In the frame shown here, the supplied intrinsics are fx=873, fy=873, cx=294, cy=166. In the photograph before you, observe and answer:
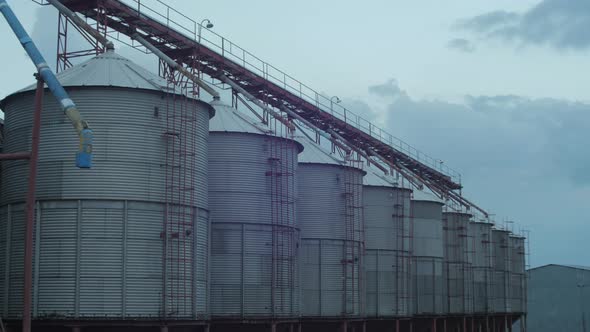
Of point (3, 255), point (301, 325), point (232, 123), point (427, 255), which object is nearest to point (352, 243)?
point (301, 325)

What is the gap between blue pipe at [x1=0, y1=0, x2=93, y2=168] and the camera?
94.3 ft

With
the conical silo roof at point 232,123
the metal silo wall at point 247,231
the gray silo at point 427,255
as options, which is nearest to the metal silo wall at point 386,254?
the gray silo at point 427,255

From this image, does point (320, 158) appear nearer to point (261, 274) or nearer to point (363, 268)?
point (363, 268)

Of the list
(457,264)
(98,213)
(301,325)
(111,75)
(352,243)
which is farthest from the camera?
(457,264)

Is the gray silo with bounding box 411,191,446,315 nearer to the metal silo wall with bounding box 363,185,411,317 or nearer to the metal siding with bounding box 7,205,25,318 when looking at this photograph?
the metal silo wall with bounding box 363,185,411,317

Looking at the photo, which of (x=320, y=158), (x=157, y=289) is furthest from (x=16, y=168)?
(x=320, y=158)

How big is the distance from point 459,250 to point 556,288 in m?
33.8

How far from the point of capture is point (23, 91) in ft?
113

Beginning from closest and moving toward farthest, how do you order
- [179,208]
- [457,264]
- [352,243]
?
[179,208] → [352,243] → [457,264]

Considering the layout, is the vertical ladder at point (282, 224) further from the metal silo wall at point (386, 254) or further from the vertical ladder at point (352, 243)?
the metal silo wall at point (386, 254)

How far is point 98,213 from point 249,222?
9854 mm

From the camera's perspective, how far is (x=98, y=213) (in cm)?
3269

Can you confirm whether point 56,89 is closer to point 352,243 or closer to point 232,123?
point 232,123

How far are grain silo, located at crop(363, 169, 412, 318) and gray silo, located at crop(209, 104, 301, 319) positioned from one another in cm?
1250
